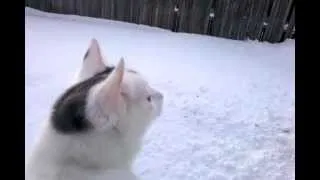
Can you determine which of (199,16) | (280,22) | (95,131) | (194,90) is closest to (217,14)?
(199,16)

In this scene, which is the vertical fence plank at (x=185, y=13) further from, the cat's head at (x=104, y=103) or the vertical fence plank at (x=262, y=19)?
the cat's head at (x=104, y=103)

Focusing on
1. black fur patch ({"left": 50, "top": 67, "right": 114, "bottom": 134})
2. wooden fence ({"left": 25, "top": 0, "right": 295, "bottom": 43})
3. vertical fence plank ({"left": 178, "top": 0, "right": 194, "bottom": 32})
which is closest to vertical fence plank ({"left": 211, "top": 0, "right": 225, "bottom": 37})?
wooden fence ({"left": 25, "top": 0, "right": 295, "bottom": 43})

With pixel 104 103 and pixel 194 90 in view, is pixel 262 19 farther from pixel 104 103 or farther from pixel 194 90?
pixel 104 103

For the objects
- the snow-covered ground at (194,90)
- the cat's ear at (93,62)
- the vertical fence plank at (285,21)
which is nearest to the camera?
the cat's ear at (93,62)

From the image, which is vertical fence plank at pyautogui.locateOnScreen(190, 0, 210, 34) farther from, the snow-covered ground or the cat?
the cat

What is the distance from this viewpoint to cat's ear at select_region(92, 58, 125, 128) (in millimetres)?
811

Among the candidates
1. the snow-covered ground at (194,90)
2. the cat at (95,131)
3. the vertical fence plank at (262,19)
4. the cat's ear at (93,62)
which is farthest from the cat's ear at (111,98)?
the vertical fence plank at (262,19)

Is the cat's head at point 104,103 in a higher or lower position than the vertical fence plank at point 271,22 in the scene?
higher

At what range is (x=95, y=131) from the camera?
0.93 meters

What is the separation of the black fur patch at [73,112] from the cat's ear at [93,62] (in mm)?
113

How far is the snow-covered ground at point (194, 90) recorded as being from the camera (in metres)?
1.81

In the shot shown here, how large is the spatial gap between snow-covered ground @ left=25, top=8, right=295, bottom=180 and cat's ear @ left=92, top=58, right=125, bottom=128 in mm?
518

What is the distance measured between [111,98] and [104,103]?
0.02 meters
